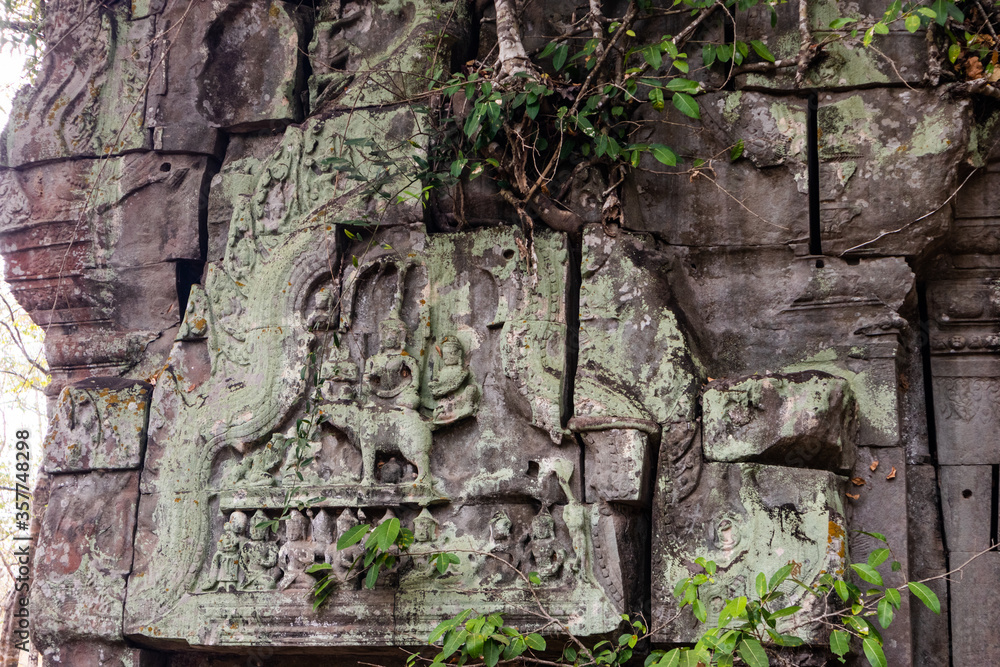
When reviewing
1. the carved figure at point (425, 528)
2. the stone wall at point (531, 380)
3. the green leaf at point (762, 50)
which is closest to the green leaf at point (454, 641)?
the stone wall at point (531, 380)

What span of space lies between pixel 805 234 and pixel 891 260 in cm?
34

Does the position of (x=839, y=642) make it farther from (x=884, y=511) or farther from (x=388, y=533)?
(x=388, y=533)

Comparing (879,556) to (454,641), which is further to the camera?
(454,641)

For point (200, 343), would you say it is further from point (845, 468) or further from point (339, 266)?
point (845, 468)

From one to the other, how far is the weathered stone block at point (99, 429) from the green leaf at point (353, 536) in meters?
1.23

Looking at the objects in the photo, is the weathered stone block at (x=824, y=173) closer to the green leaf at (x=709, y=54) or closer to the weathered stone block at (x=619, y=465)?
the green leaf at (x=709, y=54)

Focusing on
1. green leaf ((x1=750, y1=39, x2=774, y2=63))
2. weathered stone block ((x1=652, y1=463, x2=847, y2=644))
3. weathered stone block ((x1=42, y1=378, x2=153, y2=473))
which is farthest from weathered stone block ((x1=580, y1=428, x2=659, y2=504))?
weathered stone block ((x1=42, y1=378, x2=153, y2=473))

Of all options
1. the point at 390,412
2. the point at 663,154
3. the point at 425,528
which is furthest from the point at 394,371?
the point at 663,154

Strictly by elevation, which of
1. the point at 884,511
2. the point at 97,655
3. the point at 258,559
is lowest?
the point at 97,655

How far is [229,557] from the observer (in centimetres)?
405

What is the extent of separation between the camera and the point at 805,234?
399 cm

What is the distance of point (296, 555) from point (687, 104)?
7.67 feet

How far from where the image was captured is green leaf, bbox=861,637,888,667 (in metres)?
2.95

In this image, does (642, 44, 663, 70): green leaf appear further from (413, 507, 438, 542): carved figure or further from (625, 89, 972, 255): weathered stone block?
(413, 507, 438, 542): carved figure
